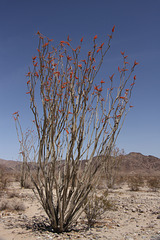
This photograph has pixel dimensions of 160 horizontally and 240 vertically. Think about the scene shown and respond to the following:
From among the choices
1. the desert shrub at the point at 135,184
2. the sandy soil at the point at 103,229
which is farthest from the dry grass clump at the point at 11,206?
the desert shrub at the point at 135,184

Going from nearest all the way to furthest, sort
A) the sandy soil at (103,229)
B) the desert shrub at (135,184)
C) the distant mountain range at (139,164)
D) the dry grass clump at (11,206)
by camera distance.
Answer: the sandy soil at (103,229) < the dry grass clump at (11,206) < the desert shrub at (135,184) < the distant mountain range at (139,164)

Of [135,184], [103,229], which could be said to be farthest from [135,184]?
[103,229]

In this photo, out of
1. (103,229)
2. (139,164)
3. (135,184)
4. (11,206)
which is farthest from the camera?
(139,164)

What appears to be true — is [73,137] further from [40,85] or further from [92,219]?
[92,219]

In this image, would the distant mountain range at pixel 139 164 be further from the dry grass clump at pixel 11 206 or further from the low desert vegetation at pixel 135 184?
the dry grass clump at pixel 11 206

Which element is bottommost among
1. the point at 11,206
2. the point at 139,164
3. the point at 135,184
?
the point at 11,206

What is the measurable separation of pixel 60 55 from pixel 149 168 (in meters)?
56.4

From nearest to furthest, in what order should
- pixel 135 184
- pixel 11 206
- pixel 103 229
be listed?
pixel 103 229 → pixel 11 206 → pixel 135 184

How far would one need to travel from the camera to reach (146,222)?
16.1ft

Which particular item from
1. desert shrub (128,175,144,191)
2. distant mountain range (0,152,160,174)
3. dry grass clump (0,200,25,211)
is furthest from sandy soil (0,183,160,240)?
distant mountain range (0,152,160,174)

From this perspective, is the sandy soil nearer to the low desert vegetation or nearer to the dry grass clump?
the dry grass clump

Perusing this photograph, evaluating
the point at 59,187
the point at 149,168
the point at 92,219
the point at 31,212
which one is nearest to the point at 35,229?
the point at 59,187

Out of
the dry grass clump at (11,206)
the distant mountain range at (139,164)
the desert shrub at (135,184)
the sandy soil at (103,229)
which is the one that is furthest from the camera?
the distant mountain range at (139,164)

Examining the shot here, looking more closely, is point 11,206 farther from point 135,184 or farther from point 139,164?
point 139,164
